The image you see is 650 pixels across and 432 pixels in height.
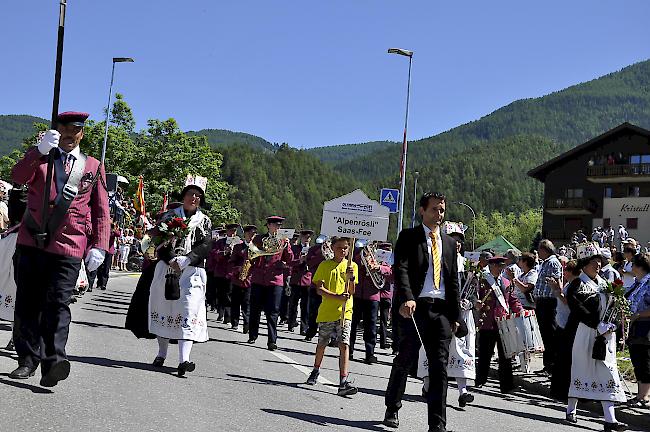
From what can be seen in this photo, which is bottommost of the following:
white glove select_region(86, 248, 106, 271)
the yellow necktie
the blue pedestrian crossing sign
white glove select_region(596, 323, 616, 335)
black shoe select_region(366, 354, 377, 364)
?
black shoe select_region(366, 354, 377, 364)

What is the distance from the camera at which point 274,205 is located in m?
195

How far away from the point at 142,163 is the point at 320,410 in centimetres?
6445

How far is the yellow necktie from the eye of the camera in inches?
316

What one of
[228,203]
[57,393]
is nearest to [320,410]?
[57,393]

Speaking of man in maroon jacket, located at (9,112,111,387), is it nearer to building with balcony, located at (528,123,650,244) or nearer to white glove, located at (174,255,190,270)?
white glove, located at (174,255,190,270)

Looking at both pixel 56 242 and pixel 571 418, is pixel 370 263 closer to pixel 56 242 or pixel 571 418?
pixel 571 418

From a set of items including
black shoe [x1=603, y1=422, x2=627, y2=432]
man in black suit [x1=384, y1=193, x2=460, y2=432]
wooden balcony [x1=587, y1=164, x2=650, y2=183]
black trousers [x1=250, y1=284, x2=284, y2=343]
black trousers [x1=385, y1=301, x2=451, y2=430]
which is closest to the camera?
black trousers [x1=385, y1=301, x2=451, y2=430]

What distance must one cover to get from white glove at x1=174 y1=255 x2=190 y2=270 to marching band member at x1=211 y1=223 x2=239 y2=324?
1043cm

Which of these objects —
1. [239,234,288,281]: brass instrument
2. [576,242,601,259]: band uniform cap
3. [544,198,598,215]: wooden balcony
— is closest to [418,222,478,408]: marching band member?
[576,242,601,259]: band uniform cap

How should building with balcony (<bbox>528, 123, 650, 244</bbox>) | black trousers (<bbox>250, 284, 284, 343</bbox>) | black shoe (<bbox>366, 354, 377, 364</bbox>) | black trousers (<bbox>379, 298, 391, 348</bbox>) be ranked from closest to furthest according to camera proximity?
1. black shoe (<bbox>366, 354, 377, 364</bbox>)
2. black trousers (<bbox>250, 284, 284, 343</bbox>)
3. black trousers (<bbox>379, 298, 391, 348</bbox>)
4. building with balcony (<bbox>528, 123, 650, 244</bbox>)

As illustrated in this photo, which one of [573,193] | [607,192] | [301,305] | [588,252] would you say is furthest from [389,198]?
[573,193]

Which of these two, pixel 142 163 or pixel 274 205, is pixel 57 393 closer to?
pixel 142 163

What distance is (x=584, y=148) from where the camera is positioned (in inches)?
2950

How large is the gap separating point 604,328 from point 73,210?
5.73 metres
